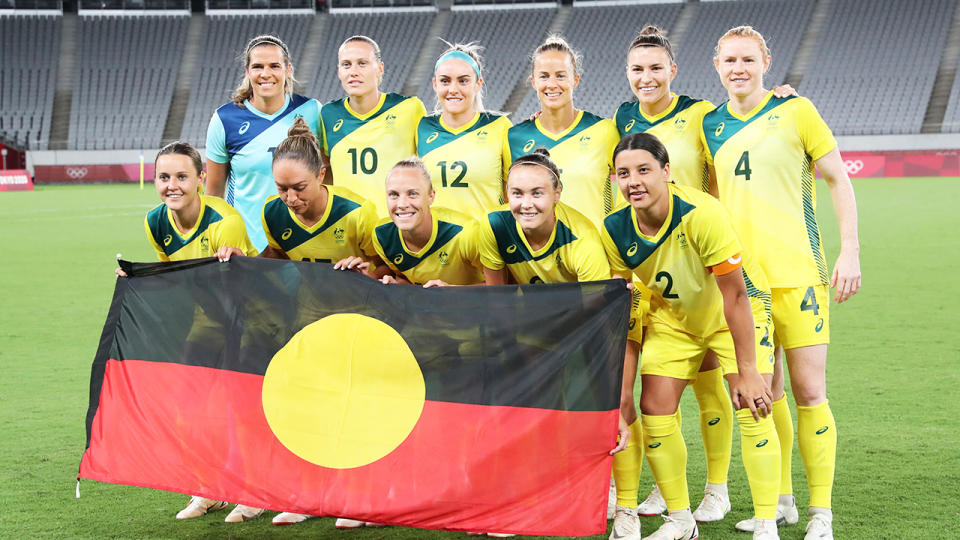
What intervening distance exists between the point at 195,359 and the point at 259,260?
500 millimetres

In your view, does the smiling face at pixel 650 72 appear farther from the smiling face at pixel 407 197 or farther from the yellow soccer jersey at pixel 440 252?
the smiling face at pixel 407 197

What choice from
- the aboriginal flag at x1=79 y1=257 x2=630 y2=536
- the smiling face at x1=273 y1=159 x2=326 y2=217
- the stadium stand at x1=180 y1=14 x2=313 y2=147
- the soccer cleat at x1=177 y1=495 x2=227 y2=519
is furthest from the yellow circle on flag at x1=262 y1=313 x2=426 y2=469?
the stadium stand at x1=180 y1=14 x2=313 y2=147

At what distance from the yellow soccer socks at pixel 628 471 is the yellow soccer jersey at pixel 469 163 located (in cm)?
134

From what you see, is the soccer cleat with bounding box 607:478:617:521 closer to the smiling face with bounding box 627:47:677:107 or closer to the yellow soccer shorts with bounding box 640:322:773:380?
the yellow soccer shorts with bounding box 640:322:773:380

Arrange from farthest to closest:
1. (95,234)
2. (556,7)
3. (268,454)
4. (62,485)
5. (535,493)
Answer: (556,7) < (95,234) < (62,485) < (268,454) < (535,493)

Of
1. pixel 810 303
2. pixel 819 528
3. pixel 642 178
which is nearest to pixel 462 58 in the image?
pixel 642 178

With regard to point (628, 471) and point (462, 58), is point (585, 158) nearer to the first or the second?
point (462, 58)

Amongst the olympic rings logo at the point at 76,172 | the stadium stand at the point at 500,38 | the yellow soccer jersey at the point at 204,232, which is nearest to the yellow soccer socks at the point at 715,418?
the yellow soccer jersey at the point at 204,232

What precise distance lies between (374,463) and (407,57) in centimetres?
3758

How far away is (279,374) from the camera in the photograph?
3.70 m

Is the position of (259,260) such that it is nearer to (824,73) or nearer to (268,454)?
(268,454)

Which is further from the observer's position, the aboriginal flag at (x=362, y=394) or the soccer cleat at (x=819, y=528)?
the soccer cleat at (x=819, y=528)

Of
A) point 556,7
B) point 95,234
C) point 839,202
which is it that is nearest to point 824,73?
point 556,7

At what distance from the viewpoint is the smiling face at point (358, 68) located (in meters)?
4.50
